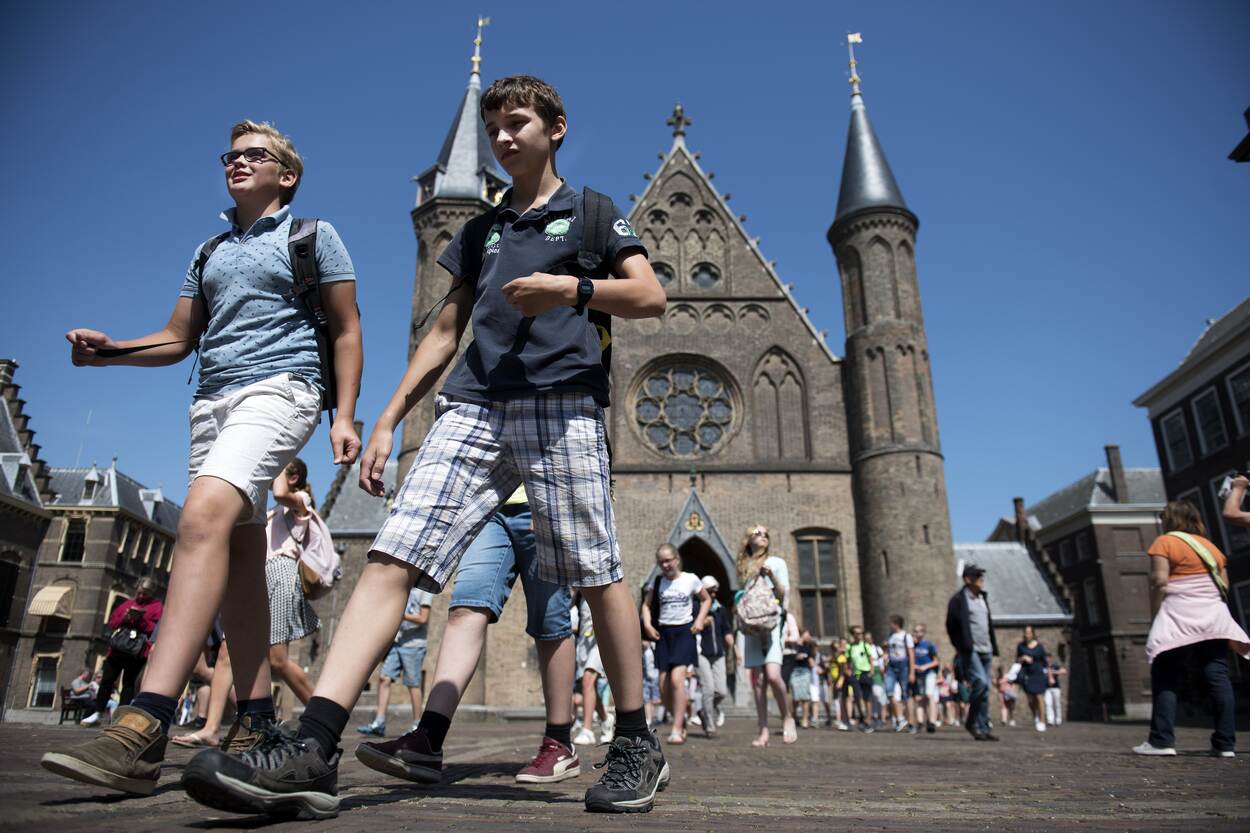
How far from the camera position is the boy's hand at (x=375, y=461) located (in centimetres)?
242

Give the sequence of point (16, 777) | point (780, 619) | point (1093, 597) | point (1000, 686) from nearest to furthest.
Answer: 1. point (16, 777)
2. point (780, 619)
3. point (1000, 686)
4. point (1093, 597)

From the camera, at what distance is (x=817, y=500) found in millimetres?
19453

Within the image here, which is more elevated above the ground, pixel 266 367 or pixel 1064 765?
pixel 266 367

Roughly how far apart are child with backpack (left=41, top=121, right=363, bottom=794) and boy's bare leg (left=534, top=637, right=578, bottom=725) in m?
1.12

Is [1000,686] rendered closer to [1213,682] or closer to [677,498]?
[677,498]

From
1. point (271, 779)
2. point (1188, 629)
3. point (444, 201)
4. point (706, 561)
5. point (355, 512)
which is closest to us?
point (271, 779)

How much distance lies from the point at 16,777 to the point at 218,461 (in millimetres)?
1093

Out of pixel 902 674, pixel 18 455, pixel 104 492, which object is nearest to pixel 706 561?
pixel 902 674

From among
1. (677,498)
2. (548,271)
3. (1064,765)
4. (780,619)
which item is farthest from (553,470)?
(677,498)

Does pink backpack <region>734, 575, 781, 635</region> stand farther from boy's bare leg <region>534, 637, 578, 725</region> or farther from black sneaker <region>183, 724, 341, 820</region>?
black sneaker <region>183, 724, 341, 820</region>

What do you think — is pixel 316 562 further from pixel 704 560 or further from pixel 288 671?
pixel 704 560

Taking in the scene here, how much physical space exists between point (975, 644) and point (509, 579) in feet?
20.8

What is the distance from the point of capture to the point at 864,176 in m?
22.4

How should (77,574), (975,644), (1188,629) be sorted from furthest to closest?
(77,574), (975,644), (1188,629)
